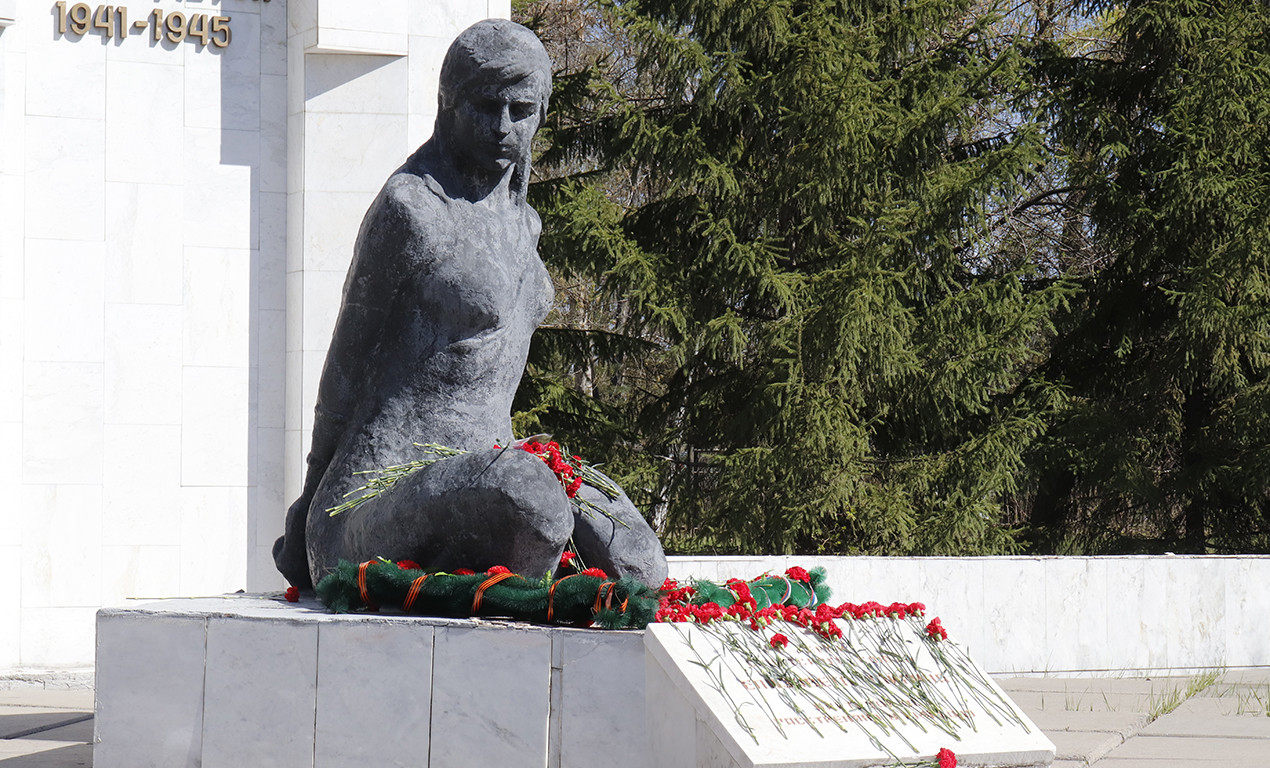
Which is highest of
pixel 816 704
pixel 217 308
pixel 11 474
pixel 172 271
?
pixel 172 271

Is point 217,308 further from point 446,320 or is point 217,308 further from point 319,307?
point 446,320

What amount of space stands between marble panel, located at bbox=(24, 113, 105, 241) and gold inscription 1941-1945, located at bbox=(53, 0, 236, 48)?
474 millimetres

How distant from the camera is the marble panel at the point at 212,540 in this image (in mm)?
8703

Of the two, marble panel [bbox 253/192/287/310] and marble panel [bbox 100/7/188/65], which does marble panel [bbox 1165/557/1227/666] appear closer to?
marble panel [bbox 253/192/287/310]

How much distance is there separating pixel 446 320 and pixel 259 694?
4.17 feet

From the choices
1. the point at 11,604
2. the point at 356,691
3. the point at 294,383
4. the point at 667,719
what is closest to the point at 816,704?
the point at 667,719

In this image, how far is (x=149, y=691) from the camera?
421 centimetres

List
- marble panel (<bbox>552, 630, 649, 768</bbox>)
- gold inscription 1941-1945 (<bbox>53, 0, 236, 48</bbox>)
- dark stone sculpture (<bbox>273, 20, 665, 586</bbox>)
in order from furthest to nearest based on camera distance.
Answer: gold inscription 1941-1945 (<bbox>53, 0, 236, 48</bbox>)
dark stone sculpture (<bbox>273, 20, 665, 586</bbox>)
marble panel (<bbox>552, 630, 649, 768</bbox>)

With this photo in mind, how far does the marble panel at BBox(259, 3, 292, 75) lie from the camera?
9102mm

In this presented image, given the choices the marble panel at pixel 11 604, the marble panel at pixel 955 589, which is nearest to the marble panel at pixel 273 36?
the marble panel at pixel 11 604

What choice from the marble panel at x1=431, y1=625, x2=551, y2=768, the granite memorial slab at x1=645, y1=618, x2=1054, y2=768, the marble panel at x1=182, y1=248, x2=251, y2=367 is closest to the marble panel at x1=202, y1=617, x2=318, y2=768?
the marble panel at x1=431, y1=625, x2=551, y2=768

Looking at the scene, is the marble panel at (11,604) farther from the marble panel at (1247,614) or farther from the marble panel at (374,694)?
the marble panel at (1247,614)

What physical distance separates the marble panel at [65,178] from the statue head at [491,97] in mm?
4704

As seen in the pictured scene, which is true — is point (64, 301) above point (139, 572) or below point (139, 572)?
above
